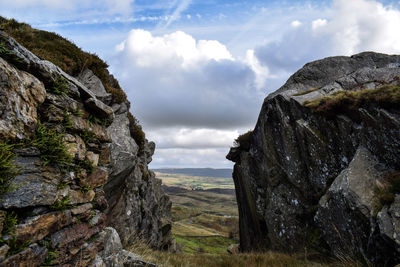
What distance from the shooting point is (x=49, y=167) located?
5.10m

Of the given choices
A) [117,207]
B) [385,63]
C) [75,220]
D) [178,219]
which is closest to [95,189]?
[75,220]

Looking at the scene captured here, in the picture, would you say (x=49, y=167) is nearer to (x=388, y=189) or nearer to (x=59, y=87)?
(x=59, y=87)

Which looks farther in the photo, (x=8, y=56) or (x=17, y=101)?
(x=8, y=56)

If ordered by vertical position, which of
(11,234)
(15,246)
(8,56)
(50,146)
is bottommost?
(15,246)

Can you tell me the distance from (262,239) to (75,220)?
18262 millimetres

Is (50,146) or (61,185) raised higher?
(50,146)

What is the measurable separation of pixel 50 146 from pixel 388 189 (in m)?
12.2

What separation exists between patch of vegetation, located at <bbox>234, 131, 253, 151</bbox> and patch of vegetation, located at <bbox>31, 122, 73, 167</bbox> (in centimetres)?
2045

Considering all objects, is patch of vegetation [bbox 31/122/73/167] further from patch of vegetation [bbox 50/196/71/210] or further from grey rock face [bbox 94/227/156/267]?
grey rock face [bbox 94/227/156/267]

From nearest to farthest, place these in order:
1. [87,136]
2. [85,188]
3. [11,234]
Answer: [11,234] < [85,188] < [87,136]

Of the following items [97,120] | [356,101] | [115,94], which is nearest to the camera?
[97,120]

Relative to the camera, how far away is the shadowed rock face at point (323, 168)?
359 inches

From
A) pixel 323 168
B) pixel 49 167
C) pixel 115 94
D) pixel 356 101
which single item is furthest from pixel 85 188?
pixel 323 168

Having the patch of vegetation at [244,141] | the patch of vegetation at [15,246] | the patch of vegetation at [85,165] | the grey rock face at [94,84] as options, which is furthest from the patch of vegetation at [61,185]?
the patch of vegetation at [244,141]
